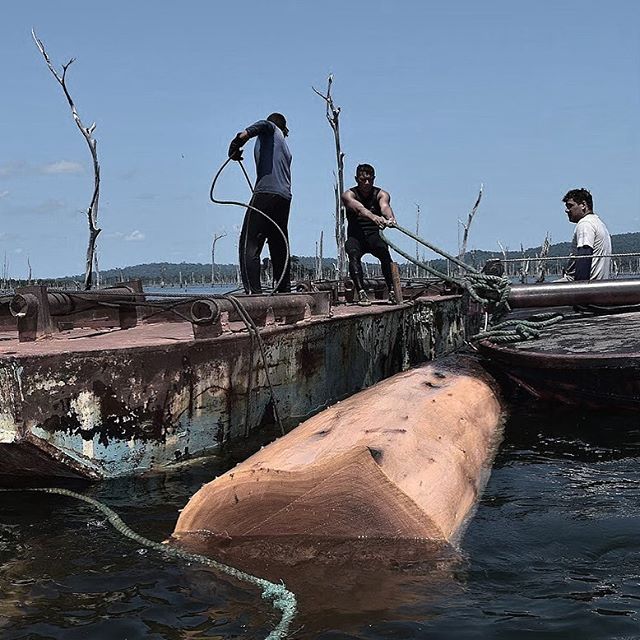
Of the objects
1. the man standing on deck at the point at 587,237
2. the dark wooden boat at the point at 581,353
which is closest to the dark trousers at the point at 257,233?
the dark wooden boat at the point at 581,353

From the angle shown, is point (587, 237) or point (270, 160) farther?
point (587, 237)

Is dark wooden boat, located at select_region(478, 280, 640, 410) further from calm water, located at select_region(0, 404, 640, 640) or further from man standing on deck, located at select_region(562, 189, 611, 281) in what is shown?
calm water, located at select_region(0, 404, 640, 640)

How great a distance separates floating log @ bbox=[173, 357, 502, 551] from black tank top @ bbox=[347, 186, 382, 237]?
5.27 m

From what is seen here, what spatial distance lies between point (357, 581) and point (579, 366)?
340cm

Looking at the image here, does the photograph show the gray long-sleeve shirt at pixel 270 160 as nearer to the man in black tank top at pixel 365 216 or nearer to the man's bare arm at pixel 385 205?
the man in black tank top at pixel 365 216

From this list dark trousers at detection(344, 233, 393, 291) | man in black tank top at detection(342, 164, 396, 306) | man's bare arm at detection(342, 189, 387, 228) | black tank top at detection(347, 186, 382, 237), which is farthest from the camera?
dark trousers at detection(344, 233, 393, 291)

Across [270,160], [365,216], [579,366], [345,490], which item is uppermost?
[270,160]

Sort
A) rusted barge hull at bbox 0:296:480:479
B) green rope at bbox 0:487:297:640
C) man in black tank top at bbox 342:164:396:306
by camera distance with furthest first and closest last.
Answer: man in black tank top at bbox 342:164:396:306 < rusted barge hull at bbox 0:296:480:479 < green rope at bbox 0:487:297:640

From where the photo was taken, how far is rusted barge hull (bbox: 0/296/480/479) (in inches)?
173

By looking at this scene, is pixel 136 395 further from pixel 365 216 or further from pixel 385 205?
pixel 385 205

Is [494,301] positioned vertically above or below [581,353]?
above

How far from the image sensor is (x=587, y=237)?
8391mm

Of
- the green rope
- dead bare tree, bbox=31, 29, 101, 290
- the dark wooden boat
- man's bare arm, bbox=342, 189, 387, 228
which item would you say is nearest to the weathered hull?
the dark wooden boat

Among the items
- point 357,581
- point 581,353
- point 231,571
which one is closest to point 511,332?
point 581,353
